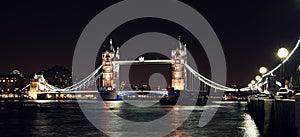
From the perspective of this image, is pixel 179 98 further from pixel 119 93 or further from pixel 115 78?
pixel 115 78

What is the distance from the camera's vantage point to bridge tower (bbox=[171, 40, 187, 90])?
98938 mm

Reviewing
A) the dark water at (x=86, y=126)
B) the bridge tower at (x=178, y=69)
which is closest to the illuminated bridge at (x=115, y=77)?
the bridge tower at (x=178, y=69)

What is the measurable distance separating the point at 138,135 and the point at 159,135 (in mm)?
904

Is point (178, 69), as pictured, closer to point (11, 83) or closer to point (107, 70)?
point (107, 70)

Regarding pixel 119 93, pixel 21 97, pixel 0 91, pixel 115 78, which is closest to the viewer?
pixel 119 93

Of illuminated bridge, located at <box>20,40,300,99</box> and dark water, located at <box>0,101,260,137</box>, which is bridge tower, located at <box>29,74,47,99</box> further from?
dark water, located at <box>0,101,260,137</box>

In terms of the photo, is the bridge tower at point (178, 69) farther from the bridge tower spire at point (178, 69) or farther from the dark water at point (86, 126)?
the dark water at point (86, 126)

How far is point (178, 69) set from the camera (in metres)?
103

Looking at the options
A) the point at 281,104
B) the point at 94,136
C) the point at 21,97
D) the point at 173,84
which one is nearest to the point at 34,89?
the point at 21,97

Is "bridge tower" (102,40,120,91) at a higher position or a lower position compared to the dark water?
higher

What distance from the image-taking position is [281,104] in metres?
12.0

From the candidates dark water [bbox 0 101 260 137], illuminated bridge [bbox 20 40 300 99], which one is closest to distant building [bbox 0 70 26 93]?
illuminated bridge [bbox 20 40 300 99]

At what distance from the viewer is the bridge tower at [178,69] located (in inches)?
3895

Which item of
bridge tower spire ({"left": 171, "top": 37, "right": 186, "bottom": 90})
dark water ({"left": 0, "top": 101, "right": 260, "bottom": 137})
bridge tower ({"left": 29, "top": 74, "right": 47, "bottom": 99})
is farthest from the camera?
bridge tower ({"left": 29, "top": 74, "right": 47, "bottom": 99})
